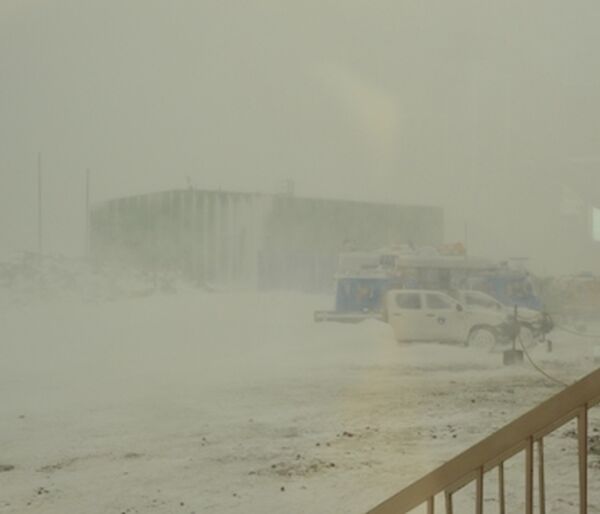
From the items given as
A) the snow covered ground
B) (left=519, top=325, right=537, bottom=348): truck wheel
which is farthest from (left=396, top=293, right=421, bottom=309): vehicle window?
(left=519, top=325, right=537, bottom=348): truck wheel

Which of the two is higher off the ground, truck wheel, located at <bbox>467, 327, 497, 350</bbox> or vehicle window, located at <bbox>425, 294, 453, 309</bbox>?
vehicle window, located at <bbox>425, 294, 453, 309</bbox>

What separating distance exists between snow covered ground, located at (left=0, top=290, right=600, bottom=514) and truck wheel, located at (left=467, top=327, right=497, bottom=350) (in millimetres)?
27

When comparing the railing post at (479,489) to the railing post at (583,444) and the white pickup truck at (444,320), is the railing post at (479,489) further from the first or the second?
the white pickup truck at (444,320)

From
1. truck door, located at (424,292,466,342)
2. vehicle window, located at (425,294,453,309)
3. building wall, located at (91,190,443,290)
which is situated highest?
building wall, located at (91,190,443,290)

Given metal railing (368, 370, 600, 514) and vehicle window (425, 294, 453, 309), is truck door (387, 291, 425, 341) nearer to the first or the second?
vehicle window (425, 294, 453, 309)

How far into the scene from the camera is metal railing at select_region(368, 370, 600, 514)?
5.59 ft

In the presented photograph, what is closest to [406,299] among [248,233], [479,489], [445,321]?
[445,321]

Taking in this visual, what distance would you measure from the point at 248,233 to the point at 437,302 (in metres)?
0.58

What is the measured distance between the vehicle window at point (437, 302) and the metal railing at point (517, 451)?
20.4 inches

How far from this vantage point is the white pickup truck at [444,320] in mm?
2230

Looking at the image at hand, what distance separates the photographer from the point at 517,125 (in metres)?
2.30

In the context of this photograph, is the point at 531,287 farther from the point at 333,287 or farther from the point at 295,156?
the point at 295,156

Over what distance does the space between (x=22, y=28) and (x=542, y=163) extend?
1.52 m

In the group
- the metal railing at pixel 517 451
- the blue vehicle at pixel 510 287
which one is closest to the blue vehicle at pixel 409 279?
the blue vehicle at pixel 510 287
